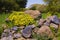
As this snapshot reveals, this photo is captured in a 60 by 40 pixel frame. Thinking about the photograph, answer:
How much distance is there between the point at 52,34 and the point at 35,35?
877 mm

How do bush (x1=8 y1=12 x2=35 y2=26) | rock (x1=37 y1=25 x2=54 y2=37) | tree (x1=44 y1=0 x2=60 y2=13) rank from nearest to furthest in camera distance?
1. rock (x1=37 y1=25 x2=54 y2=37)
2. bush (x1=8 y1=12 x2=35 y2=26)
3. tree (x1=44 y1=0 x2=60 y2=13)

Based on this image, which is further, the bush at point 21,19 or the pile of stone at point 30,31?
the bush at point 21,19

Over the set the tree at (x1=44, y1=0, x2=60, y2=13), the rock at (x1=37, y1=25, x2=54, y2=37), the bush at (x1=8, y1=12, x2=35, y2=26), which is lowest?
the rock at (x1=37, y1=25, x2=54, y2=37)

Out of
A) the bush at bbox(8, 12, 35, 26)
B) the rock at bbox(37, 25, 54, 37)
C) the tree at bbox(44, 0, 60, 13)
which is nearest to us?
the rock at bbox(37, 25, 54, 37)

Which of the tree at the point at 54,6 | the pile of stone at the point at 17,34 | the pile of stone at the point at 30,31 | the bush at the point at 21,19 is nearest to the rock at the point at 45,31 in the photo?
the pile of stone at the point at 30,31

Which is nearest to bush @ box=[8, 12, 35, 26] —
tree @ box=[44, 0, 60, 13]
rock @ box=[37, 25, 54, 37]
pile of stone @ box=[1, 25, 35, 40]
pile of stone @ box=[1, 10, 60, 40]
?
pile of stone @ box=[1, 10, 60, 40]

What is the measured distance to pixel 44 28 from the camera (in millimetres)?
10367

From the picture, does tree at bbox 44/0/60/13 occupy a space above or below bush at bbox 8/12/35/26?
above

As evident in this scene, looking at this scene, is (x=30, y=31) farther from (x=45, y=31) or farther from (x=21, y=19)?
(x=21, y=19)

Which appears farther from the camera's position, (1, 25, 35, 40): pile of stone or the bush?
the bush

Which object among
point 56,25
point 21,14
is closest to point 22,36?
point 56,25

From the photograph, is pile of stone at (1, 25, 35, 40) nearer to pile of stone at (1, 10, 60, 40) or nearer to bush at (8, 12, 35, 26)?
pile of stone at (1, 10, 60, 40)

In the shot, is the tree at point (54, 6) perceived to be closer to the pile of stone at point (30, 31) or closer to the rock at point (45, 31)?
the pile of stone at point (30, 31)

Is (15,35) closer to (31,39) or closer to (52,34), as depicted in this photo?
(31,39)
